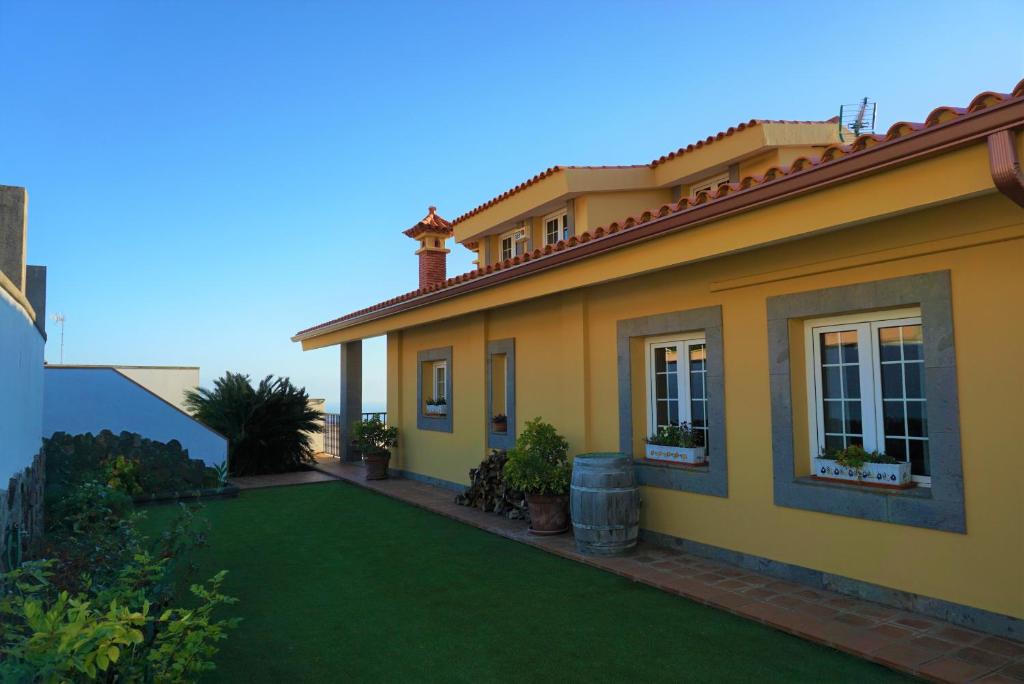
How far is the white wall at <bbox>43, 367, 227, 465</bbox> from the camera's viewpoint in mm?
10742

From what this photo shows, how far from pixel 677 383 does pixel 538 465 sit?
6.12 feet

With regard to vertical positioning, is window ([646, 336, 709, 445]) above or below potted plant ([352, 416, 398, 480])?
above

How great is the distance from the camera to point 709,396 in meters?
6.32

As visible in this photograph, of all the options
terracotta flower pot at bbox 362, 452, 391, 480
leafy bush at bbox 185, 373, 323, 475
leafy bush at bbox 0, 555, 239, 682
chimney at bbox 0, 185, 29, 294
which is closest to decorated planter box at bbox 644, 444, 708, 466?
leafy bush at bbox 0, 555, 239, 682

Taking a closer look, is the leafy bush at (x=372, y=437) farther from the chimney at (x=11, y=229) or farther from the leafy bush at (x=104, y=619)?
the chimney at (x=11, y=229)

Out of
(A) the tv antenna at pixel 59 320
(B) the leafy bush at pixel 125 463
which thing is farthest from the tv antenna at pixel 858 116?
(A) the tv antenna at pixel 59 320

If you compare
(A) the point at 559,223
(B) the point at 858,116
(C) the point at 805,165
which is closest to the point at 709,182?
(B) the point at 858,116

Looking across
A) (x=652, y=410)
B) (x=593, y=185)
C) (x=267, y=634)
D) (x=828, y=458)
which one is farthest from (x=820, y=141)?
(x=267, y=634)

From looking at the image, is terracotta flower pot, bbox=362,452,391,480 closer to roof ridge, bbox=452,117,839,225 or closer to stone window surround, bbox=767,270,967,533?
A: roof ridge, bbox=452,117,839,225

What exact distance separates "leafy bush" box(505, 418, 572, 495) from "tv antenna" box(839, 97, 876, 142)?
21.9 feet

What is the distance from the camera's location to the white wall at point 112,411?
1074 cm

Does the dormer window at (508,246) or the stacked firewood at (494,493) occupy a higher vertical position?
the dormer window at (508,246)

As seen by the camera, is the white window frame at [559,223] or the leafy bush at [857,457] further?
the white window frame at [559,223]

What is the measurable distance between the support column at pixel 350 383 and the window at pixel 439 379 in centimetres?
333
